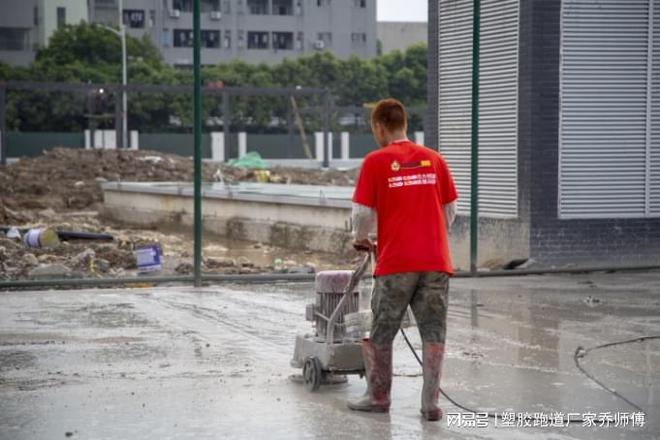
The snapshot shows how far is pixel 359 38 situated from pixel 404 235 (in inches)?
3317

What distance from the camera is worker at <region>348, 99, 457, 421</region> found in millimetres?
7422

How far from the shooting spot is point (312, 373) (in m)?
8.39

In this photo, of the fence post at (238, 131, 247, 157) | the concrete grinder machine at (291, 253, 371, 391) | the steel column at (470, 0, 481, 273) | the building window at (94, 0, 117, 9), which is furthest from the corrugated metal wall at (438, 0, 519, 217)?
the building window at (94, 0, 117, 9)

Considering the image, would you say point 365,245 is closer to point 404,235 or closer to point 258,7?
point 404,235

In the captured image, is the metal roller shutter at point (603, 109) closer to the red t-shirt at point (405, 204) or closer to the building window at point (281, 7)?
the red t-shirt at point (405, 204)

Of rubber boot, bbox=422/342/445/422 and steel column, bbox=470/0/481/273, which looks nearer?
rubber boot, bbox=422/342/445/422

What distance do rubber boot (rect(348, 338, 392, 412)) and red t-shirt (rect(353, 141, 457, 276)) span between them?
51 cm

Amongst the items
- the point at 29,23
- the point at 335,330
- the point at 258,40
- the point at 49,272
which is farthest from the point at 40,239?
the point at 258,40

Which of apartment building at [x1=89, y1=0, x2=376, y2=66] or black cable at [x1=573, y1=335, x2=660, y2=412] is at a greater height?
apartment building at [x1=89, y1=0, x2=376, y2=66]

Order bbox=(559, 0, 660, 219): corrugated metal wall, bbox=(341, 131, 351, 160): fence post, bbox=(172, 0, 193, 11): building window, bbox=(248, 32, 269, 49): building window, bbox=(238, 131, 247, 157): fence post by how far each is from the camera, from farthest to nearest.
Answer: bbox=(248, 32, 269, 49): building window
bbox=(172, 0, 193, 11): building window
bbox=(341, 131, 351, 160): fence post
bbox=(238, 131, 247, 157): fence post
bbox=(559, 0, 660, 219): corrugated metal wall

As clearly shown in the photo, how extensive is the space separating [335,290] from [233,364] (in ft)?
4.99

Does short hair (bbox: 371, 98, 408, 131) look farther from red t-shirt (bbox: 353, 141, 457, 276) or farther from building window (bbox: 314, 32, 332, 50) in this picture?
building window (bbox: 314, 32, 332, 50)

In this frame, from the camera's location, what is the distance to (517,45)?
16562 millimetres

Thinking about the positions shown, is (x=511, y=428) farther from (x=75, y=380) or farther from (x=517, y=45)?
(x=517, y=45)
